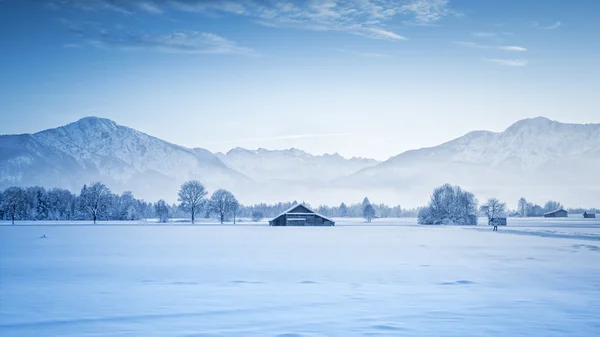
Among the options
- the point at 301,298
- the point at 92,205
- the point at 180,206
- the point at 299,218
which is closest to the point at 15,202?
the point at 92,205

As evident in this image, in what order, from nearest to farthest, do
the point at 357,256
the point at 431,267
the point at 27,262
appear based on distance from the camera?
the point at 431,267 → the point at 27,262 → the point at 357,256

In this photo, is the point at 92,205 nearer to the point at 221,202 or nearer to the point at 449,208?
the point at 221,202

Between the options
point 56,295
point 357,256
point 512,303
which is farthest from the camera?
point 357,256

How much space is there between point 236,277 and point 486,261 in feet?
44.6

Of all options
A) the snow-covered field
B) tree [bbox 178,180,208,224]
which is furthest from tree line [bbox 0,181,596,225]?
the snow-covered field

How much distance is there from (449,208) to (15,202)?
11036 cm

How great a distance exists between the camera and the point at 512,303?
14023mm

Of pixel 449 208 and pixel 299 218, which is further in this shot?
pixel 449 208

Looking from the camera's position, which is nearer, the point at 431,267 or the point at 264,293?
the point at 264,293

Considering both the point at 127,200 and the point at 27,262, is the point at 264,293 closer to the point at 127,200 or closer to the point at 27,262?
the point at 27,262

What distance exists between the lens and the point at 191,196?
5113 inches

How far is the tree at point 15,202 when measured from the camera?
5281 inches

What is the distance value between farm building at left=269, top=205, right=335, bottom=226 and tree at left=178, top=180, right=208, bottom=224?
3438 centimetres

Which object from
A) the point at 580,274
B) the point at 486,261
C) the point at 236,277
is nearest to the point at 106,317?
the point at 236,277
